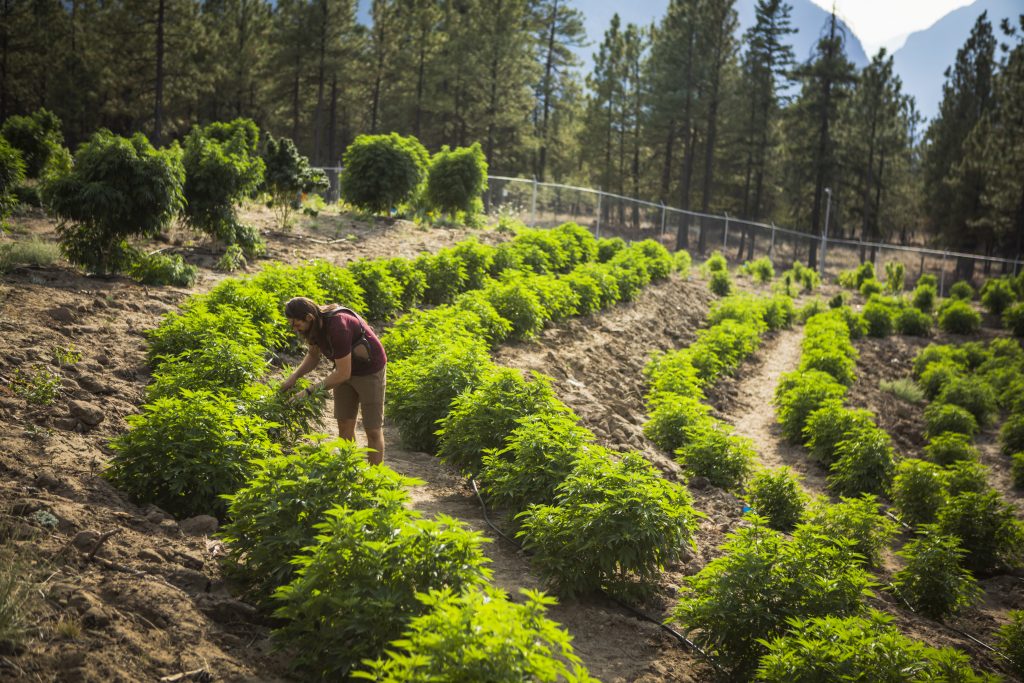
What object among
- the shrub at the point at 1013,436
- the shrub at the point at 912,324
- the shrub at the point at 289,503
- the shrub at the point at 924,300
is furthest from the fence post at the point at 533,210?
the shrub at the point at 289,503

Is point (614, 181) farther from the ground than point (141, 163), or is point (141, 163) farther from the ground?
point (614, 181)

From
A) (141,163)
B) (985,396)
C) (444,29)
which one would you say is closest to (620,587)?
(141,163)

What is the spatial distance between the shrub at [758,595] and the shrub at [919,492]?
5554 millimetres

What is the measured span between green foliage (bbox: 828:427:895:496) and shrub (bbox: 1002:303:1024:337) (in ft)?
58.7

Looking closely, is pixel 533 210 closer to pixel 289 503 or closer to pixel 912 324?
pixel 912 324

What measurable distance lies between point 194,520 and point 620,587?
300cm

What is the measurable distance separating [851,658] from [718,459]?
5.20 m

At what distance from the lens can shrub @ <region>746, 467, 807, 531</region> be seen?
8688 mm

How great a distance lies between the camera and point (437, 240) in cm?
1664

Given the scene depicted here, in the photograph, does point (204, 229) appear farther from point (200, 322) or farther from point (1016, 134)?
point (1016, 134)

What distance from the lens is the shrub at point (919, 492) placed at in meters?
10.1

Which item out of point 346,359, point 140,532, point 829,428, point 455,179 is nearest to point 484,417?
point 346,359

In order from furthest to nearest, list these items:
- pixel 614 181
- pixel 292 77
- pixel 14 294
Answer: pixel 614 181 → pixel 292 77 → pixel 14 294

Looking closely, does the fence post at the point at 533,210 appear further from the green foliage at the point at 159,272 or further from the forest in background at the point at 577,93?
the forest in background at the point at 577,93
